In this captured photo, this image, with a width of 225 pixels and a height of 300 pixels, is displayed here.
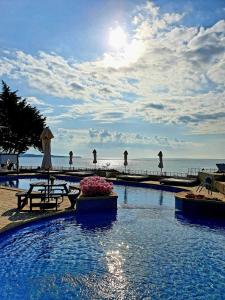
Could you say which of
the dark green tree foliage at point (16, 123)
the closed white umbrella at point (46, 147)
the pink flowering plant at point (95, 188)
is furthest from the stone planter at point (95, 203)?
the dark green tree foliage at point (16, 123)

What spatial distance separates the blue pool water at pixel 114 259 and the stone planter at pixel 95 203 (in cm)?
84

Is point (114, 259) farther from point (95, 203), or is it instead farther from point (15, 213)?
point (95, 203)

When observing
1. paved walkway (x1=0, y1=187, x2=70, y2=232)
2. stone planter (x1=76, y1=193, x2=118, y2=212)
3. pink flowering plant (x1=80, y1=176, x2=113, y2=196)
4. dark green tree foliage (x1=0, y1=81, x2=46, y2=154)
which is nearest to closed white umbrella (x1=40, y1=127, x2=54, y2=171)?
paved walkway (x1=0, y1=187, x2=70, y2=232)

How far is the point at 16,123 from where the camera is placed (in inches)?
1686

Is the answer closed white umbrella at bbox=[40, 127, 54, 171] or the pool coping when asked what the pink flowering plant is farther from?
closed white umbrella at bbox=[40, 127, 54, 171]

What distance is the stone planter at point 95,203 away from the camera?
47.3 feet

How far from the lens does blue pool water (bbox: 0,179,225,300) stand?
22.6ft

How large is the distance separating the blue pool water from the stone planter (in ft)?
2.77

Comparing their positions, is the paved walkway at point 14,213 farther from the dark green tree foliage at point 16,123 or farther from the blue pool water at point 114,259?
the dark green tree foliage at point 16,123

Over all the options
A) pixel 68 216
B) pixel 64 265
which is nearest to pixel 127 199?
pixel 68 216

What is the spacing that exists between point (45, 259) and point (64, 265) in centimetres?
72

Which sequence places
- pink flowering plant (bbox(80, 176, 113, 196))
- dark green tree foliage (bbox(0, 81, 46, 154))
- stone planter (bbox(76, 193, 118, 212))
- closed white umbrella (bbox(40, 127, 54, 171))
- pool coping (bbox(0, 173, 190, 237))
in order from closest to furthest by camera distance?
pool coping (bbox(0, 173, 190, 237)) → stone planter (bbox(76, 193, 118, 212)) → pink flowering plant (bbox(80, 176, 113, 196)) → closed white umbrella (bbox(40, 127, 54, 171)) → dark green tree foliage (bbox(0, 81, 46, 154))

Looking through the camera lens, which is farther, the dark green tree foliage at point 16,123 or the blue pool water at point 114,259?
the dark green tree foliage at point 16,123

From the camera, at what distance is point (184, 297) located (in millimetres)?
6641
